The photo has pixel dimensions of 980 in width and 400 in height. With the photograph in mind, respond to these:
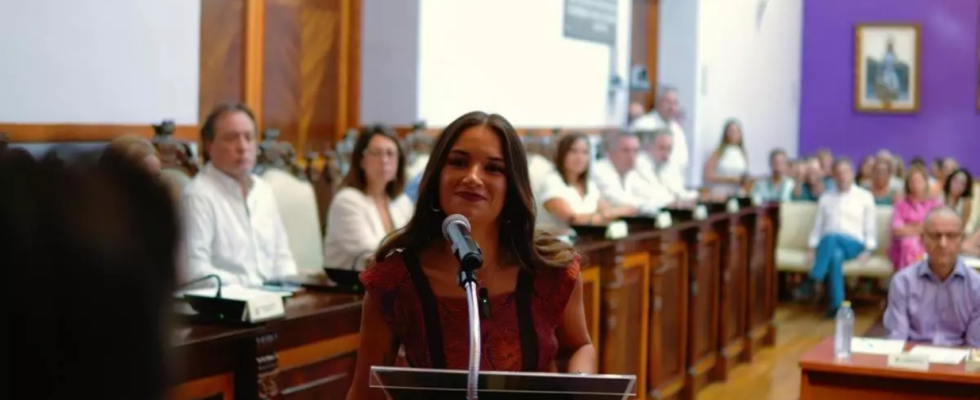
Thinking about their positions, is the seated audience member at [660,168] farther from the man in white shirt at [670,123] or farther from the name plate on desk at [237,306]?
the name plate on desk at [237,306]

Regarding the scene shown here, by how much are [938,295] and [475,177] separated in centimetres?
339

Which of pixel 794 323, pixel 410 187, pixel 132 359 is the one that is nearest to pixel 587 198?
pixel 410 187

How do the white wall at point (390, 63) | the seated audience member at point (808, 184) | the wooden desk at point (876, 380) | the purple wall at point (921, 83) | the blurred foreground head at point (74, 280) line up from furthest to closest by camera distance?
the purple wall at point (921, 83)
the seated audience member at point (808, 184)
the white wall at point (390, 63)
the wooden desk at point (876, 380)
the blurred foreground head at point (74, 280)

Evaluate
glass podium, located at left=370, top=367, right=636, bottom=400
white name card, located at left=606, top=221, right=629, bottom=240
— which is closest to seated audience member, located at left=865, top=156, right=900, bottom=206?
white name card, located at left=606, top=221, right=629, bottom=240

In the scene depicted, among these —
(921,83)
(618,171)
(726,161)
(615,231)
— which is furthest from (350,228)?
(921,83)

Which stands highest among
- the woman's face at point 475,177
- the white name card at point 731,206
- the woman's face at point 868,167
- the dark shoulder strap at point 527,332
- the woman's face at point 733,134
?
the woman's face at point 733,134

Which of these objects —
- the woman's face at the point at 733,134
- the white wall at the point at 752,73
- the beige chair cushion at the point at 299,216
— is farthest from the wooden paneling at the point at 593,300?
the white wall at the point at 752,73

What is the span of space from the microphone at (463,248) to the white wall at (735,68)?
35.6ft

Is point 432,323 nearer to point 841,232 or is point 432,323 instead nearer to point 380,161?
point 380,161

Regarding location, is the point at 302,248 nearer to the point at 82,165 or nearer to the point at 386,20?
the point at 386,20

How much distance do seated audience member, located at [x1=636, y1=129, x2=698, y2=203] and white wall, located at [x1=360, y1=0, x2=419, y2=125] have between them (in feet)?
6.94

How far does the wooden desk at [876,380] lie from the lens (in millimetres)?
4477

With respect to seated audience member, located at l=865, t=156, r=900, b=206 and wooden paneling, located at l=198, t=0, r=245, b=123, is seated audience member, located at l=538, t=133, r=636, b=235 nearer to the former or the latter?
wooden paneling, located at l=198, t=0, r=245, b=123

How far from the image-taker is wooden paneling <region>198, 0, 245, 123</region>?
6.30 m
